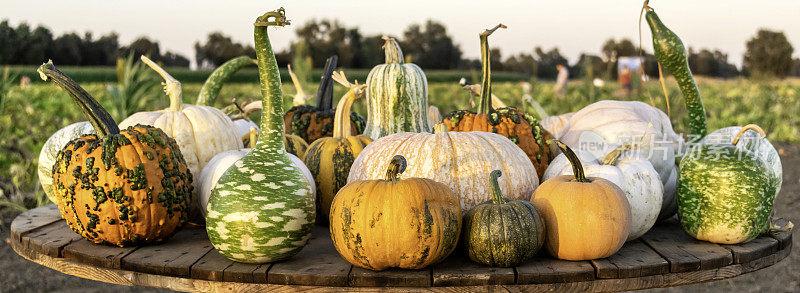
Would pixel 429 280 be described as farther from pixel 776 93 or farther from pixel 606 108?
pixel 776 93

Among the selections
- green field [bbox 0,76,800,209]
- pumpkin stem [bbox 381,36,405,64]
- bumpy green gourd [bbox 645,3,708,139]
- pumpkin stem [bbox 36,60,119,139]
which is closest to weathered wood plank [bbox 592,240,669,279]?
bumpy green gourd [bbox 645,3,708,139]

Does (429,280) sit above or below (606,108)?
below

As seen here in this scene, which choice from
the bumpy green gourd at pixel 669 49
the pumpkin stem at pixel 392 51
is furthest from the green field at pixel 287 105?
the pumpkin stem at pixel 392 51

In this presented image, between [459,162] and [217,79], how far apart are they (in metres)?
2.01

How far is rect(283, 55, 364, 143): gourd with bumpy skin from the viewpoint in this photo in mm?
4020

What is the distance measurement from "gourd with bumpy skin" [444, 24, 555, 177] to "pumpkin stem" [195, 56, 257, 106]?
1.43m

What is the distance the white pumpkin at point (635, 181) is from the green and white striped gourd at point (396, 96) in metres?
1.03

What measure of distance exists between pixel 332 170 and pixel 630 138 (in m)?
1.55

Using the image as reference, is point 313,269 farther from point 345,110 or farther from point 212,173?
point 345,110

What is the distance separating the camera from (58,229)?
312 cm

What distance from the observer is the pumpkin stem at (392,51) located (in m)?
3.71

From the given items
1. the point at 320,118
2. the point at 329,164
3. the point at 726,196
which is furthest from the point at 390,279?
the point at 320,118

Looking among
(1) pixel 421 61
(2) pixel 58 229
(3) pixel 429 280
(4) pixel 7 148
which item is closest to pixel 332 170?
(3) pixel 429 280

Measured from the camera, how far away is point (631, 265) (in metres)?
2.34
